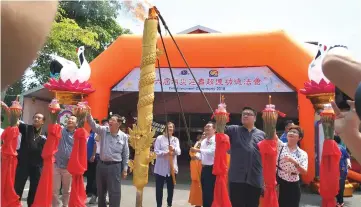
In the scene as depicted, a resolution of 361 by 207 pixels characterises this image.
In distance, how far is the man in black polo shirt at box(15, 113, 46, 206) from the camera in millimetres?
5090

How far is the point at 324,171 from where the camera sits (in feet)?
14.6

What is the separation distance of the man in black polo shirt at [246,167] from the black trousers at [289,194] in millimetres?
290

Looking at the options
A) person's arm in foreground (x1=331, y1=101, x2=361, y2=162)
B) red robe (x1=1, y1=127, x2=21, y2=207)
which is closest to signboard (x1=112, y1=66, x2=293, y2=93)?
red robe (x1=1, y1=127, x2=21, y2=207)

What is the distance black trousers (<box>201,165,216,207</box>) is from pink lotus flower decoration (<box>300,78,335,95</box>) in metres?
2.24

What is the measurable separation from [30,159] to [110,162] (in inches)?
41.9

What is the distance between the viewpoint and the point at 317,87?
623 cm

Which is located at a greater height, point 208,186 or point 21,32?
point 21,32

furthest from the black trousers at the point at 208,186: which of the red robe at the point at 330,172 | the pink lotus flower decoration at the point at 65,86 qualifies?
the pink lotus flower decoration at the point at 65,86

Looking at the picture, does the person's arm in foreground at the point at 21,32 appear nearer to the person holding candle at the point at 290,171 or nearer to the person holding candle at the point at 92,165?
the person holding candle at the point at 290,171

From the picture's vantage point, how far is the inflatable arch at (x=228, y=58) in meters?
6.98

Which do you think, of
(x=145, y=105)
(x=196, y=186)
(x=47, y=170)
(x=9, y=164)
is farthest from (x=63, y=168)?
(x=145, y=105)

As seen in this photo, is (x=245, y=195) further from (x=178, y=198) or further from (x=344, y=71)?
(x=344, y=71)

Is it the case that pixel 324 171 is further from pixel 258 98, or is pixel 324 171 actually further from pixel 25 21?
pixel 258 98

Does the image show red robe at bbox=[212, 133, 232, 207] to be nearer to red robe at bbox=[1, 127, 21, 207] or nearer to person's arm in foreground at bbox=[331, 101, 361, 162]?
red robe at bbox=[1, 127, 21, 207]
